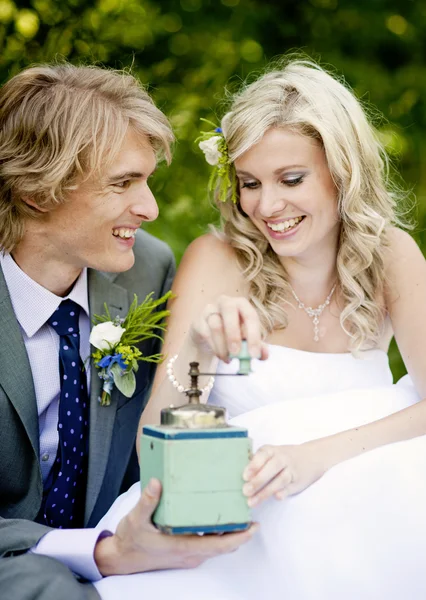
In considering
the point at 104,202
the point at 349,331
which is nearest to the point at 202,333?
the point at 104,202

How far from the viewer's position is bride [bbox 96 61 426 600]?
8.13 feet

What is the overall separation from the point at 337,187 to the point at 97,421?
4.46 feet

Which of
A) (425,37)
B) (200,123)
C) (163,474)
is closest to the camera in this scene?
(163,474)

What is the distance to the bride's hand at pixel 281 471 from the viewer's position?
7.03 feet

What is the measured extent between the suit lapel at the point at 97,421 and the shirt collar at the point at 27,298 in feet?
0.68

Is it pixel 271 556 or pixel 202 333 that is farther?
pixel 271 556

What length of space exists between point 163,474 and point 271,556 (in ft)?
2.26

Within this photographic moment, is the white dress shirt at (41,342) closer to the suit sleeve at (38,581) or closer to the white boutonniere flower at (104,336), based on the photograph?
the white boutonniere flower at (104,336)

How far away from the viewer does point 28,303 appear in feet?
10.4

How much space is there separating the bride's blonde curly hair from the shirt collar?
0.91m

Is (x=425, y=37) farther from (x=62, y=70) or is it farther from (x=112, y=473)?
(x=112, y=473)

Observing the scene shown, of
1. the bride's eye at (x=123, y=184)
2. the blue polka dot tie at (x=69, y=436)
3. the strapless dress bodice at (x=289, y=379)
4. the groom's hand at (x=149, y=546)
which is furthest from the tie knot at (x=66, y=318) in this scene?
the groom's hand at (x=149, y=546)

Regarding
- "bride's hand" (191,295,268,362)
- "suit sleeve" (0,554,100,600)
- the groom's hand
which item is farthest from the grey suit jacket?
"bride's hand" (191,295,268,362)

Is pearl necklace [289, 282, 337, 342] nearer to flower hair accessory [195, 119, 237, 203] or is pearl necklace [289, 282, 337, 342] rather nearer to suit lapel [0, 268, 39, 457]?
flower hair accessory [195, 119, 237, 203]
